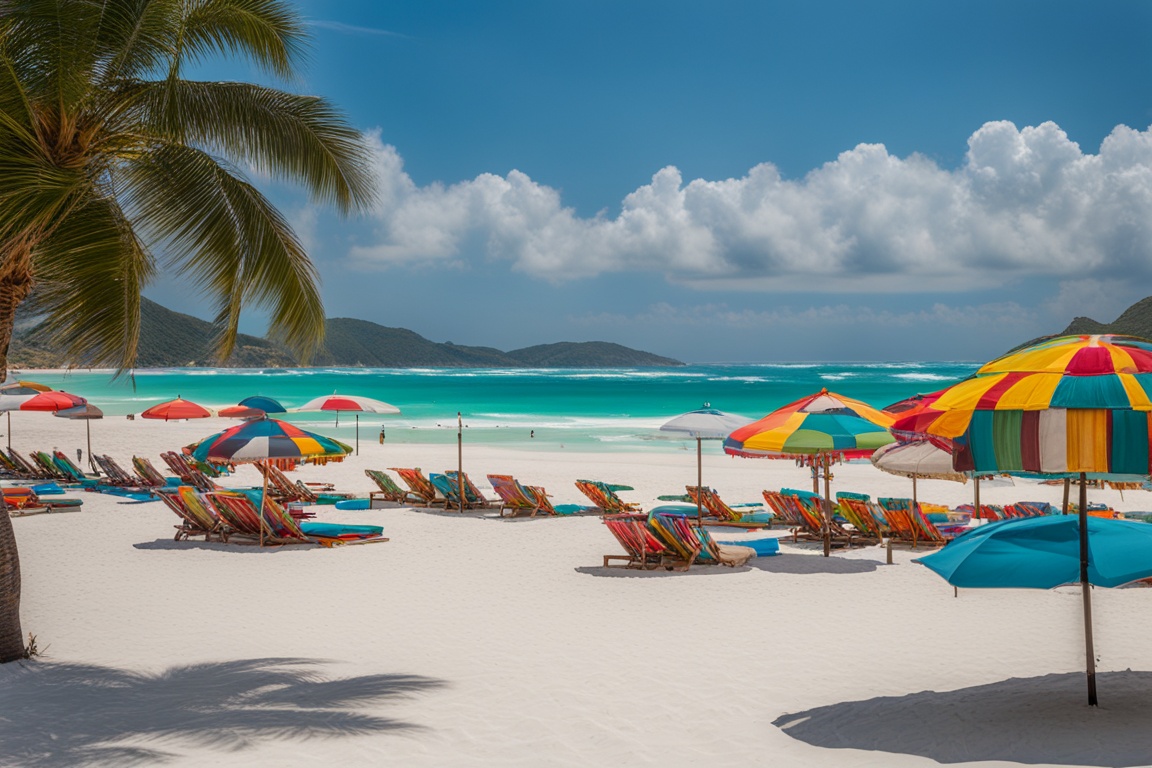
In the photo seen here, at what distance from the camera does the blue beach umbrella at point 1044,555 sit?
4527 mm

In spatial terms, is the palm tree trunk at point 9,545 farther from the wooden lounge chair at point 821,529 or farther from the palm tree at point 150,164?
the wooden lounge chair at point 821,529

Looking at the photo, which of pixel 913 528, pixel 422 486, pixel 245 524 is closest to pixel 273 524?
pixel 245 524

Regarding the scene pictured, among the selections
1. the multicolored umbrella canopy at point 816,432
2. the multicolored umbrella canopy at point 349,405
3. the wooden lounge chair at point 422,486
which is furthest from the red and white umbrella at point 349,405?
the multicolored umbrella canopy at point 816,432

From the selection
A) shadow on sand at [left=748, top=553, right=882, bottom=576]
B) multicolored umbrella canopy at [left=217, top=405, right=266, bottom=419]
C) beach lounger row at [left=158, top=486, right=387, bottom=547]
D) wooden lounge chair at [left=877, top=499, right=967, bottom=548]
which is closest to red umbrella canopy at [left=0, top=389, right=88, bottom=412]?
multicolored umbrella canopy at [left=217, top=405, right=266, bottom=419]

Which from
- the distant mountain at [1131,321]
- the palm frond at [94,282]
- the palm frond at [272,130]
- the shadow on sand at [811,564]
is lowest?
the shadow on sand at [811,564]

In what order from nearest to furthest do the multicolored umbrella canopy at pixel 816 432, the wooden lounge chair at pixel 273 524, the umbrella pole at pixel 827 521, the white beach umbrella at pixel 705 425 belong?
the multicolored umbrella canopy at pixel 816 432 < the umbrella pole at pixel 827 521 < the white beach umbrella at pixel 705 425 < the wooden lounge chair at pixel 273 524

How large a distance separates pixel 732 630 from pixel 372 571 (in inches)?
162

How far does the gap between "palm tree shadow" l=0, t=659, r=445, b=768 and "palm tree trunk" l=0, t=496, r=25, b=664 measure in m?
0.13

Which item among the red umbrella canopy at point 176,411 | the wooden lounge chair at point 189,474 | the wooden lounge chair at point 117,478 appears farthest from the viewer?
the red umbrella canopy at point 176,411

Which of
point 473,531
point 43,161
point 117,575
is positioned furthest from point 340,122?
point 473,531

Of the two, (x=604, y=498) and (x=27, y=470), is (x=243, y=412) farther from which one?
(x=604, y=498)

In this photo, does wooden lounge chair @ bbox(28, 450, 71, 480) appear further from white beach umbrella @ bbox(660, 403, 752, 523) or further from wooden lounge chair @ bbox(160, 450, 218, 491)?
white beach umbrella @ bbox(660, 403, 752, 523)

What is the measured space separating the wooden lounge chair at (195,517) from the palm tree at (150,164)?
469 centimetres

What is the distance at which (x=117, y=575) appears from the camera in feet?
31.8
